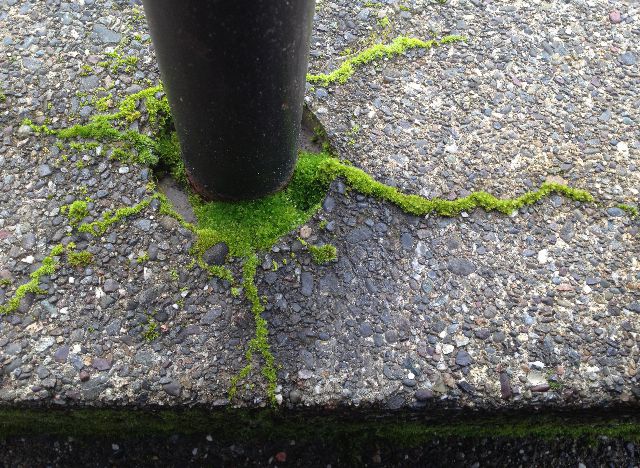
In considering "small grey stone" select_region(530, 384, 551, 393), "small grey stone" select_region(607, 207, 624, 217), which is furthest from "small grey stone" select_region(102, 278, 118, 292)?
"small grey stone" select_region(607, 207, 624, 217)

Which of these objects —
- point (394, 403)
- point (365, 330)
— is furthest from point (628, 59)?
point (394, 403)

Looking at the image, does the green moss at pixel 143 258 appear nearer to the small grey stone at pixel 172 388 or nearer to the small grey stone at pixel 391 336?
the small grey stone at pixel 172 388

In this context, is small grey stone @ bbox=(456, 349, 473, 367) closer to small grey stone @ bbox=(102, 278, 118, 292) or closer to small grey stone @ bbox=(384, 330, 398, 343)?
small grey stone @ bbox=(384, 330, 398, 343)

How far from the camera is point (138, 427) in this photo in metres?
2.21

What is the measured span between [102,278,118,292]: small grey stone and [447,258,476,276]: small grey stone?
1187 mm

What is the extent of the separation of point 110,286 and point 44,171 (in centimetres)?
56

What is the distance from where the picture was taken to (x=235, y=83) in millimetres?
1639

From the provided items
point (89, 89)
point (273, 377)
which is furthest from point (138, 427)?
point (89, 89)

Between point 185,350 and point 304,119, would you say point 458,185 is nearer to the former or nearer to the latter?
point 304,119

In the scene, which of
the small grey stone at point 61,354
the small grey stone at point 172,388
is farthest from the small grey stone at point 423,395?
the small grey stone at point 61,354

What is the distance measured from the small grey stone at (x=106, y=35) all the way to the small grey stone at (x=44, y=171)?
64 centimetres

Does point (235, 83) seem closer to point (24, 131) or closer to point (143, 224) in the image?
point (143, 224)

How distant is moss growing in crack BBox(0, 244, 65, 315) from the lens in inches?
79.4

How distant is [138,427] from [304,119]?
1.36 metres
